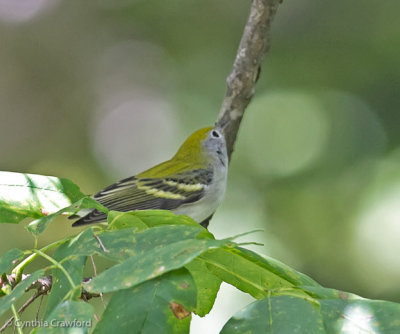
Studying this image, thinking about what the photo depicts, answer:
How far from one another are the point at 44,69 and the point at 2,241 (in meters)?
1.99

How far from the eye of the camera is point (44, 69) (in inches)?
243

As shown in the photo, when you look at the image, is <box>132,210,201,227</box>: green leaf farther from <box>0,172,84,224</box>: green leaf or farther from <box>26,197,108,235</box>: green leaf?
<box>0,172,84,224</box>: green leaf

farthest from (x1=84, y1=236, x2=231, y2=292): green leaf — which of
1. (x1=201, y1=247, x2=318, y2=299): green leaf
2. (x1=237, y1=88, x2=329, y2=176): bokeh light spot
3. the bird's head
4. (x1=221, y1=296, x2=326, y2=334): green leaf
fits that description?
(x1=237, y1=88, x2=329, y2=176): bokeh light spot

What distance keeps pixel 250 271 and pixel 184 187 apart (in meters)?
2.81

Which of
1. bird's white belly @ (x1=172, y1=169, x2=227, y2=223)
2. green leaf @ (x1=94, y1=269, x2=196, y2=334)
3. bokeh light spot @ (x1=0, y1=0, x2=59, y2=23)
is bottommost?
green leaf @ (x1=94, y1=269, x2=196, y2=334)

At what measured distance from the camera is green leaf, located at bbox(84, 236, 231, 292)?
1.14 m

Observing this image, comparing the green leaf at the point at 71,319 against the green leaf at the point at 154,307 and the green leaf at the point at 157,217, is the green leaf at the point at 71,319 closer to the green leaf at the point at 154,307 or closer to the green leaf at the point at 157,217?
the green leaf at the point at 154,307

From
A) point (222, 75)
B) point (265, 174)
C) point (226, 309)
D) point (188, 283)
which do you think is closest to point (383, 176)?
point (265, 174)

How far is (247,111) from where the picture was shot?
19.4 feet

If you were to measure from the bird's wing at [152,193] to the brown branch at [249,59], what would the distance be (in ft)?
2.52

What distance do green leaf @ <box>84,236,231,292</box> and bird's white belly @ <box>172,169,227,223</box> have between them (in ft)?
9.58

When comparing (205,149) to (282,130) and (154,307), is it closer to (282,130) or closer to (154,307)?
(282,130)

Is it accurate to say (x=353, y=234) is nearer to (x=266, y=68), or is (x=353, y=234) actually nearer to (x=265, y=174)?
(x=265, y=174)

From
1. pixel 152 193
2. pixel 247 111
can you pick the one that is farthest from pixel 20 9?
pixel 152 193
